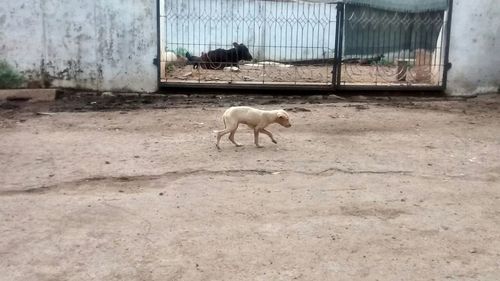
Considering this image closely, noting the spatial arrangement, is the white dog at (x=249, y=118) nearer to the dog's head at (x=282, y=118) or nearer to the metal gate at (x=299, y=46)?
the dog's head at (x=282, y=118)

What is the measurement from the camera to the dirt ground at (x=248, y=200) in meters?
3.27

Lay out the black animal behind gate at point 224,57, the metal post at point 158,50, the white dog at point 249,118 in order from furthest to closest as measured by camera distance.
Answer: the black animal behind gate at point 224,57 → the metal post at point 158,50 → the white dog at point 249,118

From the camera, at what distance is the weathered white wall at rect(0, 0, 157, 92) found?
8.83 m

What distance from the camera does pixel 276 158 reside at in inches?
215

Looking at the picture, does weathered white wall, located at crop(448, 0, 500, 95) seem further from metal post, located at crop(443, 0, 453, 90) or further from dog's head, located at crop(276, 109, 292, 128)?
dog's head, located at crop(276, 109, 292, 128)

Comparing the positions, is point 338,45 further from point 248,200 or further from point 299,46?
point 248,200

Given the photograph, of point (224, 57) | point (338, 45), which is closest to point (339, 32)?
point (338, 45)

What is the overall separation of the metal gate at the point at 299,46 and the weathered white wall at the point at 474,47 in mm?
181

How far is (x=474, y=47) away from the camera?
9414 mm

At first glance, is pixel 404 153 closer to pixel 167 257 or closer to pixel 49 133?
pixel 167 257

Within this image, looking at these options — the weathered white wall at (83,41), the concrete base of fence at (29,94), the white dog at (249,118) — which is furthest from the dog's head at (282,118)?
the concrete base of fence at (29,94)

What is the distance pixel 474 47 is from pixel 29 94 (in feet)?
22.5

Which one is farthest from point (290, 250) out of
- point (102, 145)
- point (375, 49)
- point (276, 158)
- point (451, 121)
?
point (375, 49)

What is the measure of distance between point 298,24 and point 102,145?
8608 millimetres
